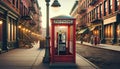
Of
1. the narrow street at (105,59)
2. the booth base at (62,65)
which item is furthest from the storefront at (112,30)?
the booth base at (62,65)

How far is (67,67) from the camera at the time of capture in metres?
11.6

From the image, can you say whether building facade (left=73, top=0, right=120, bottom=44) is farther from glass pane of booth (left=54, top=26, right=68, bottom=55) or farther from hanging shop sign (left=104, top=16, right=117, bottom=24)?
glass pane of booth (left=54, top=26, right=68, bottom=55)

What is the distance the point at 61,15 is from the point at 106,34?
26.8 metres

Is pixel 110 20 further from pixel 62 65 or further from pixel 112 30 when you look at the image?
pixel 62 65

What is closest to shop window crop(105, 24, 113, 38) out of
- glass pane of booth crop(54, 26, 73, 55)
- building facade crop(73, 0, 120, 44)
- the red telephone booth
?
building facade crop(73, 0, 120, 44)

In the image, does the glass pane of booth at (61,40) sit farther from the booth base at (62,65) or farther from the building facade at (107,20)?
the building facade at (107,20)

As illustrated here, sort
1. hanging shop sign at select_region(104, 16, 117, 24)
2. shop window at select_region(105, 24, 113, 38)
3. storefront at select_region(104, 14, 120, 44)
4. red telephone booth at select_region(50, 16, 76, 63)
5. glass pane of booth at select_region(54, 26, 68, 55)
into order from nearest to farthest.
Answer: red telephone booth at select_region(50, 16, 76, 63)
glass pane of booth at select_region(54, 26, 68, 55)
storefront at select_region(104, 14, 120, 44)
hanging shop sign at select_region(104, 16, 117, 24)
shop window at select_region(105, 24, 113, 38)

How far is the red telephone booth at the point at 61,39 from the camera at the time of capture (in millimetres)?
12430

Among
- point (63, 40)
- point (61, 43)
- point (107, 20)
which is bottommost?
point (61, 43)

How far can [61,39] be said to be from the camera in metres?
13.1

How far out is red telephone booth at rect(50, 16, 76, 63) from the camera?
12.4 meters

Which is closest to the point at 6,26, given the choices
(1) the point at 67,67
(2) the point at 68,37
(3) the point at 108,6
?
(2) the point at 68,37

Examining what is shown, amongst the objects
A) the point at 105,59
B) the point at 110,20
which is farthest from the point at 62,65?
the point at 110,20

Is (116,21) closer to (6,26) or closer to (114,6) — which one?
(114,6)
